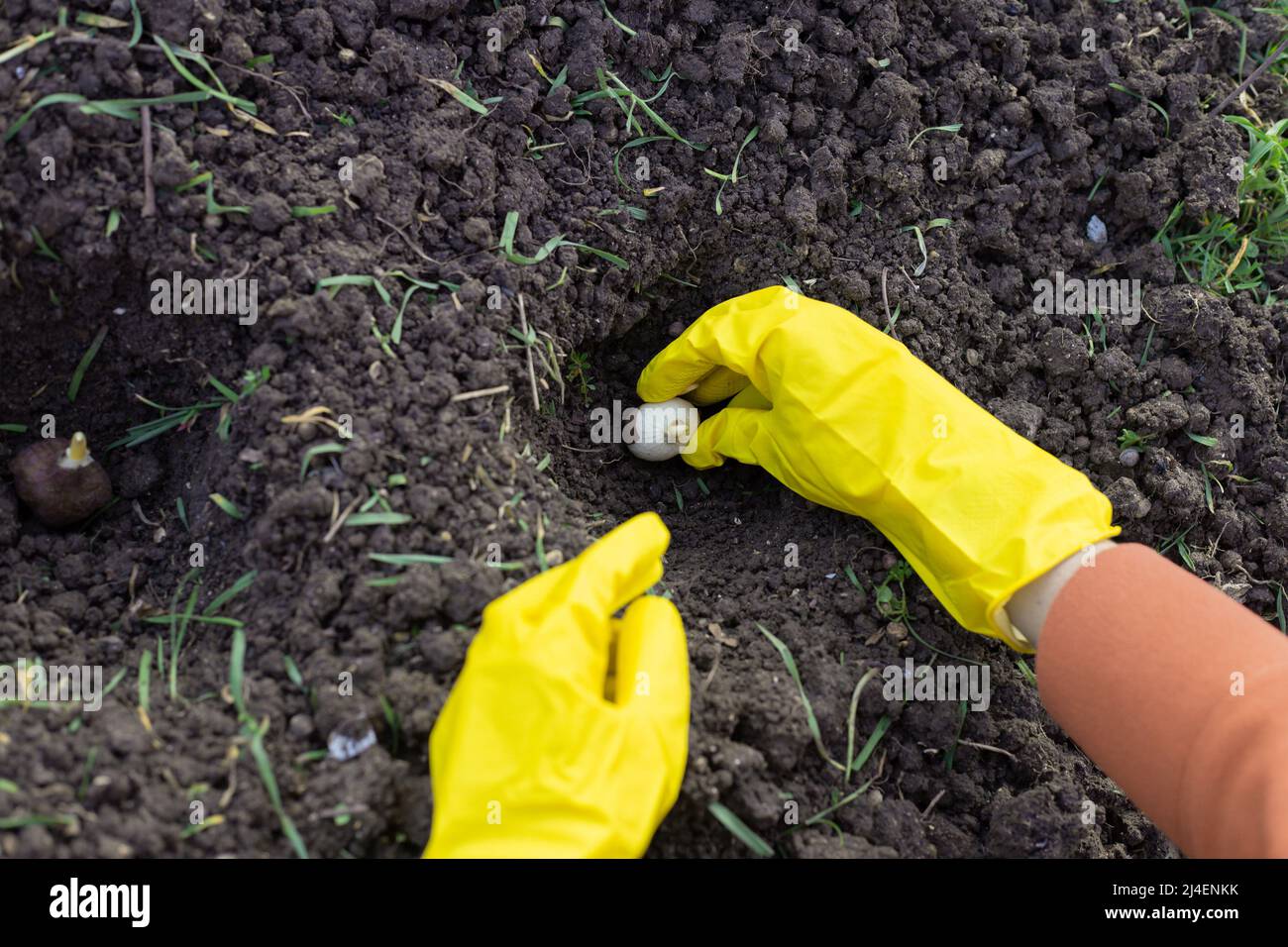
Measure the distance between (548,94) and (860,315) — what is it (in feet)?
3.29

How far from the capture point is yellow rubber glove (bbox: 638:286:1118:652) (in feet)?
7.06

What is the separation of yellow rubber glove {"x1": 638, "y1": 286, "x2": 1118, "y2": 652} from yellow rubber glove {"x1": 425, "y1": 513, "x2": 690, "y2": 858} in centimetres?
70

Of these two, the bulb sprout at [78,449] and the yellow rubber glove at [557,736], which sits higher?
the bulb sprout at [78,449]

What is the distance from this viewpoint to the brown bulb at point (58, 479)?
7.00 ft

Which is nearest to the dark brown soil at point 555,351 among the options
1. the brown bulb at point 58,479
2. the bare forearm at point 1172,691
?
the brown bulb at point 58,479

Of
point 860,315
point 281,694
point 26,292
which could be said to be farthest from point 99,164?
point 860,315

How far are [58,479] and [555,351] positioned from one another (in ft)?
3.78

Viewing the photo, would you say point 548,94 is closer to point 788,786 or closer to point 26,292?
point 26,292

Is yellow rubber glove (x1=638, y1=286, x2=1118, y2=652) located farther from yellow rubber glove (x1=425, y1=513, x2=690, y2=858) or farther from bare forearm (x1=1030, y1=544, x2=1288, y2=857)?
yellow rubber glove (x1=425, y1=513, x2=690, y2=858)

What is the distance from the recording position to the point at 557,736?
179 cm

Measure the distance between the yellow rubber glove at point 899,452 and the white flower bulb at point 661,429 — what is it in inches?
4.1

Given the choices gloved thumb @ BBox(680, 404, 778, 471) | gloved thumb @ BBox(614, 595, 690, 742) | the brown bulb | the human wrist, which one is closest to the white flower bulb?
gloved thumb @ BBox(680, 404, 778, 471)

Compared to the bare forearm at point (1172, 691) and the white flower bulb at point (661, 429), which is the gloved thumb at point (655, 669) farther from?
the bare forearm at point (1172, 691)

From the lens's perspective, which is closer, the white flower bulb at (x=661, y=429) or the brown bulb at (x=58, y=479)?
the brown bulb at (x=58, y=479)
